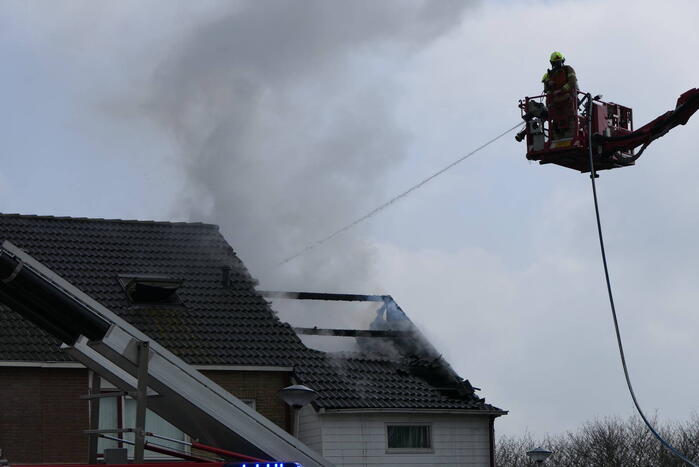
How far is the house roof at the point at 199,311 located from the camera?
25469 millimetres

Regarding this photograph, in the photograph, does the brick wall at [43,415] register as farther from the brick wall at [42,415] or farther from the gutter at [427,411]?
the gutter at [427,411]

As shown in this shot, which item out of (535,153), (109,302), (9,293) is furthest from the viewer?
(109,302)

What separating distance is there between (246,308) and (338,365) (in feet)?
7.82

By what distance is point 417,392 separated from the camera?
1053 inches

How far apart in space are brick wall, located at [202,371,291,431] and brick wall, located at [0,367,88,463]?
9.05ft

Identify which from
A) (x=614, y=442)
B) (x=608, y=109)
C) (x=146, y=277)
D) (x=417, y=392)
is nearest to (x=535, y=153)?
(x=608, y=109)

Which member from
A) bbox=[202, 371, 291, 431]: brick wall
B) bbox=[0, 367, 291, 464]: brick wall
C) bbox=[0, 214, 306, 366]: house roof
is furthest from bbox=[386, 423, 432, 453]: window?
bbox=[0, 367, 291, 464]: brick wall

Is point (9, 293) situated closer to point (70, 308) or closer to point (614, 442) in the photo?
point (70, 308)

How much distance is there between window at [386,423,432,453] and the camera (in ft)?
85.4

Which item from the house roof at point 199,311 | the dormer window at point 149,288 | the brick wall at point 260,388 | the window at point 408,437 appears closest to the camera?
the brick wall at point 260,388

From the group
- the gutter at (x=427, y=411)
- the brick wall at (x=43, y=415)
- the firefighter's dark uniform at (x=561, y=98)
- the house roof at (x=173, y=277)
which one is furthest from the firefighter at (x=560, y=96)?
the brick wall at (x=43, y=415)

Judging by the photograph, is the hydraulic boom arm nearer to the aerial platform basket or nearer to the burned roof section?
the aerial platform basket

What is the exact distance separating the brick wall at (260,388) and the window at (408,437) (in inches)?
88.4

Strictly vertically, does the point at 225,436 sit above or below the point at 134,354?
below
